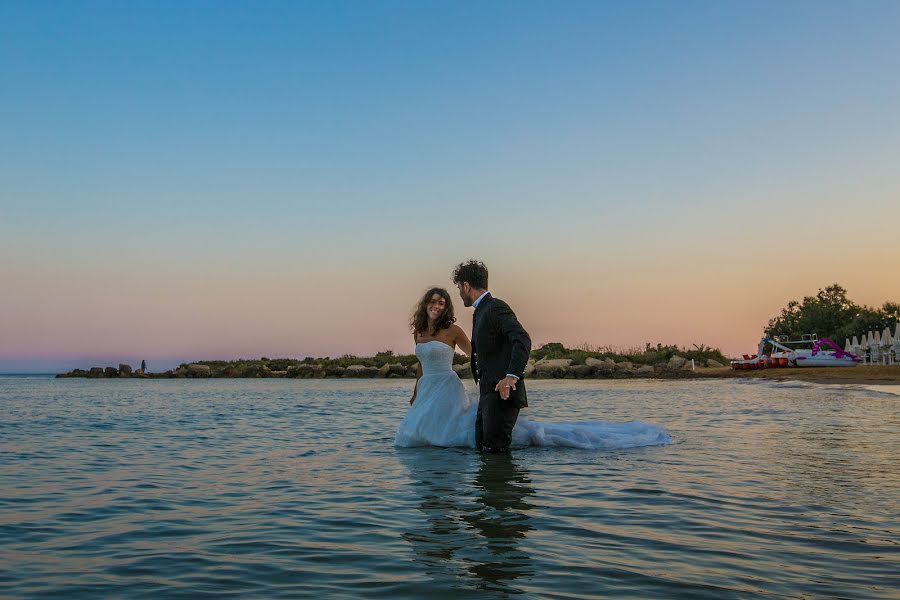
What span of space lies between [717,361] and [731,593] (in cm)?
6416

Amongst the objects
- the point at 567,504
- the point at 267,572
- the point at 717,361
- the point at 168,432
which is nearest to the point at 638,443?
the point at 567,504

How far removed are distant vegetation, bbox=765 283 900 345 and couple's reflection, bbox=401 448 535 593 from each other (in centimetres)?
8450

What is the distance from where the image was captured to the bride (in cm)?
1030

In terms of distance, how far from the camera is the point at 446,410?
10.5m

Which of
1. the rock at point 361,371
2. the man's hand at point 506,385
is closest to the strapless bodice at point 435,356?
the man's hand at point 506,385

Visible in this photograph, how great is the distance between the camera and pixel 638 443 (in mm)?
10398

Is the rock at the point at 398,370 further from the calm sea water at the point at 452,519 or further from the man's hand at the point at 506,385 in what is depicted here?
the man's hand at the point at 506,385

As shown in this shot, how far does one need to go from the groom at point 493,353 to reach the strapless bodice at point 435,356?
2.68ft

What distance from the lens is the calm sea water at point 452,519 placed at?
3.99 m

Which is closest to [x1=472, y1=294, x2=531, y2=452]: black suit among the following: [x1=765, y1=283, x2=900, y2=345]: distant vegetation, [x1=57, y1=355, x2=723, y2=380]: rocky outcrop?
[x1=57, y1=355, x2=723, y2=380]: rocky outcrop

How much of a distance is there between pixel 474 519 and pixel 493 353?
389 cm

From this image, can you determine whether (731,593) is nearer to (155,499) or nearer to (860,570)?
(860,570)

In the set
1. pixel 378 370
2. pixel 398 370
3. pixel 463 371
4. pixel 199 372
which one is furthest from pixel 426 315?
pixel 199 372

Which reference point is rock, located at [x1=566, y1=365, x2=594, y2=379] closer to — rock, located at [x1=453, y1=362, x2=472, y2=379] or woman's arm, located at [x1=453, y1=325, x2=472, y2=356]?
rock, located at [x1=453, y1=362, x2=472, y2=379]
